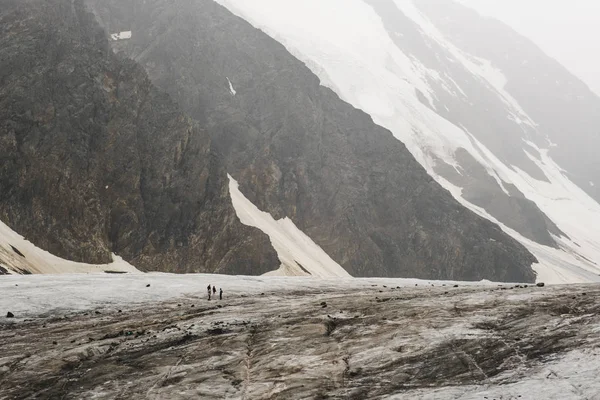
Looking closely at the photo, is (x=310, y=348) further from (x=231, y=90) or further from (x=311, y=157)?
(x=231, y=90)

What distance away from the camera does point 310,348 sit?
19188mm

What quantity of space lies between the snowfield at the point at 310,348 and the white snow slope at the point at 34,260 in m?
27.5

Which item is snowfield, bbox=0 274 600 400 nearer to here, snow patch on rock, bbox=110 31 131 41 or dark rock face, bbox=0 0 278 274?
dark rock face, bbox=0 0 278 274

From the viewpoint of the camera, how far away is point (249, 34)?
446 feet

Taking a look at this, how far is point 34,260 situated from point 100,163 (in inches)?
780

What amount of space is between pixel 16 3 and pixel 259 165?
50041 millimetres

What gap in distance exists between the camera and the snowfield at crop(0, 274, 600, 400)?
1594cm

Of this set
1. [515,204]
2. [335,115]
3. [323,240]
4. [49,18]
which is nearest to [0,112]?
[49,18]

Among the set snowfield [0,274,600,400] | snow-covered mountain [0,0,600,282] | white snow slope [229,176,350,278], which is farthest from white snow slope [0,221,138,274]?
snowfield [0,274,600,400]

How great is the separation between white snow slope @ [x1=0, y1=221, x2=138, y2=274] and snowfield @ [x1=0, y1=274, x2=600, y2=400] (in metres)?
27.5

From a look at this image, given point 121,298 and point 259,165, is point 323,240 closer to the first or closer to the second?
point 259,165

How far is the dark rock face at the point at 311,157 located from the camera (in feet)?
346

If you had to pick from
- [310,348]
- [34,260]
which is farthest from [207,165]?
[310,348]

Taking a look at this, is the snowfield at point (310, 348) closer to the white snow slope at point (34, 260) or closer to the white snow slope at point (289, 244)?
the white snow slope at point (34, 260)
